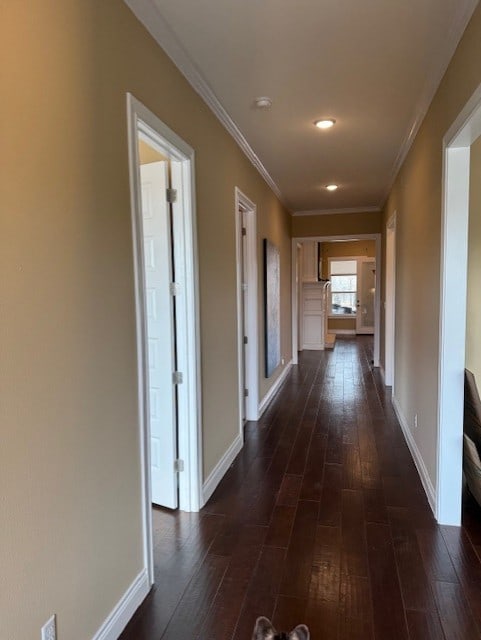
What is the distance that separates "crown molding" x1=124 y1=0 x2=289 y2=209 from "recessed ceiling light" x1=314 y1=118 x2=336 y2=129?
0.62 m

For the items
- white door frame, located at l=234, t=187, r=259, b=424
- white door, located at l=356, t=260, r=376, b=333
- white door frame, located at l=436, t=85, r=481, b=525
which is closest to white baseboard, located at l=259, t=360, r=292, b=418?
white door frame, located at l=234, t=187, r=259, b=424

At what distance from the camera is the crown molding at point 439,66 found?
1.92 meters

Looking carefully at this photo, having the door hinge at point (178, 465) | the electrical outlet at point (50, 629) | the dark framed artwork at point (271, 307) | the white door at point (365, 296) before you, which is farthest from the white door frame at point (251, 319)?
Result: the white door at point (365, 296)

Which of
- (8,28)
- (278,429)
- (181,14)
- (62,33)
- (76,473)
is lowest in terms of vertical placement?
(278,429)

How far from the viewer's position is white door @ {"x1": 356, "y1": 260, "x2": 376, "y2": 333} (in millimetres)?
11992

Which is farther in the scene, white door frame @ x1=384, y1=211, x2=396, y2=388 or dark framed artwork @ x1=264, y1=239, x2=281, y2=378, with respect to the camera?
white door frame @ x1=384, y1=211, x2=396, y2=388

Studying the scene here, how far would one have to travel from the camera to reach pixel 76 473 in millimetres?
1483

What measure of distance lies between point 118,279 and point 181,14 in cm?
128

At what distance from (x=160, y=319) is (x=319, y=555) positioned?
5.16 feet

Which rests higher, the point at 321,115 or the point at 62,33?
the point at 321,115

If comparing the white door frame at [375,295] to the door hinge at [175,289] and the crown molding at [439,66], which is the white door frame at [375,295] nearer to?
the crown molding at [439,66]

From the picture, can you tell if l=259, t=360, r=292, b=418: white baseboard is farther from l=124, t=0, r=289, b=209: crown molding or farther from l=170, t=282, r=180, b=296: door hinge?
l=124, t=0, r=289, b=209: crown molding

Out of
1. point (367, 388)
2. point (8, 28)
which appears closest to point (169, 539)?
point (8, 28)

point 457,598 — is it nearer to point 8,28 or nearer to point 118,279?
point 118,279
